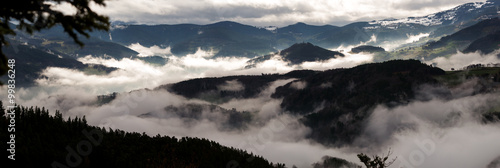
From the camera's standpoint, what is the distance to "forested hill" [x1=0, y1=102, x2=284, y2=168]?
748 inches

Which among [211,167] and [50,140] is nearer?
[50,140]

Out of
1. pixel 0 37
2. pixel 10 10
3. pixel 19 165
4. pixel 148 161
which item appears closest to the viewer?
pixel 0 37

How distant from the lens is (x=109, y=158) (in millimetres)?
21719

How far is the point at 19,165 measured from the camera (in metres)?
18.5

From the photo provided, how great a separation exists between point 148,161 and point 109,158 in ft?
9.36

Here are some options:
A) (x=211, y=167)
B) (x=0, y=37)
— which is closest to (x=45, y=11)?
(x=0, y=37)

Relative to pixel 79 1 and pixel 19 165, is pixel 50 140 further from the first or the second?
pixel 79 1

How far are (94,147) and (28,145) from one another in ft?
14.0

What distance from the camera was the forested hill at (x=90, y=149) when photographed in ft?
62.3

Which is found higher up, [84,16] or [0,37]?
[84,16]

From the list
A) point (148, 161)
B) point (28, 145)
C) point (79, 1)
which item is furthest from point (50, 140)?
point (79, 1)

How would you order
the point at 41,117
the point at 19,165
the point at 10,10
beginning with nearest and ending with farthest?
the point at 10,10
the point at 19,165
the point at 41,117

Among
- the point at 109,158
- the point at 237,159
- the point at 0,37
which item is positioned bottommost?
the point at 237,159

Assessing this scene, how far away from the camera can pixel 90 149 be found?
2208 cm
